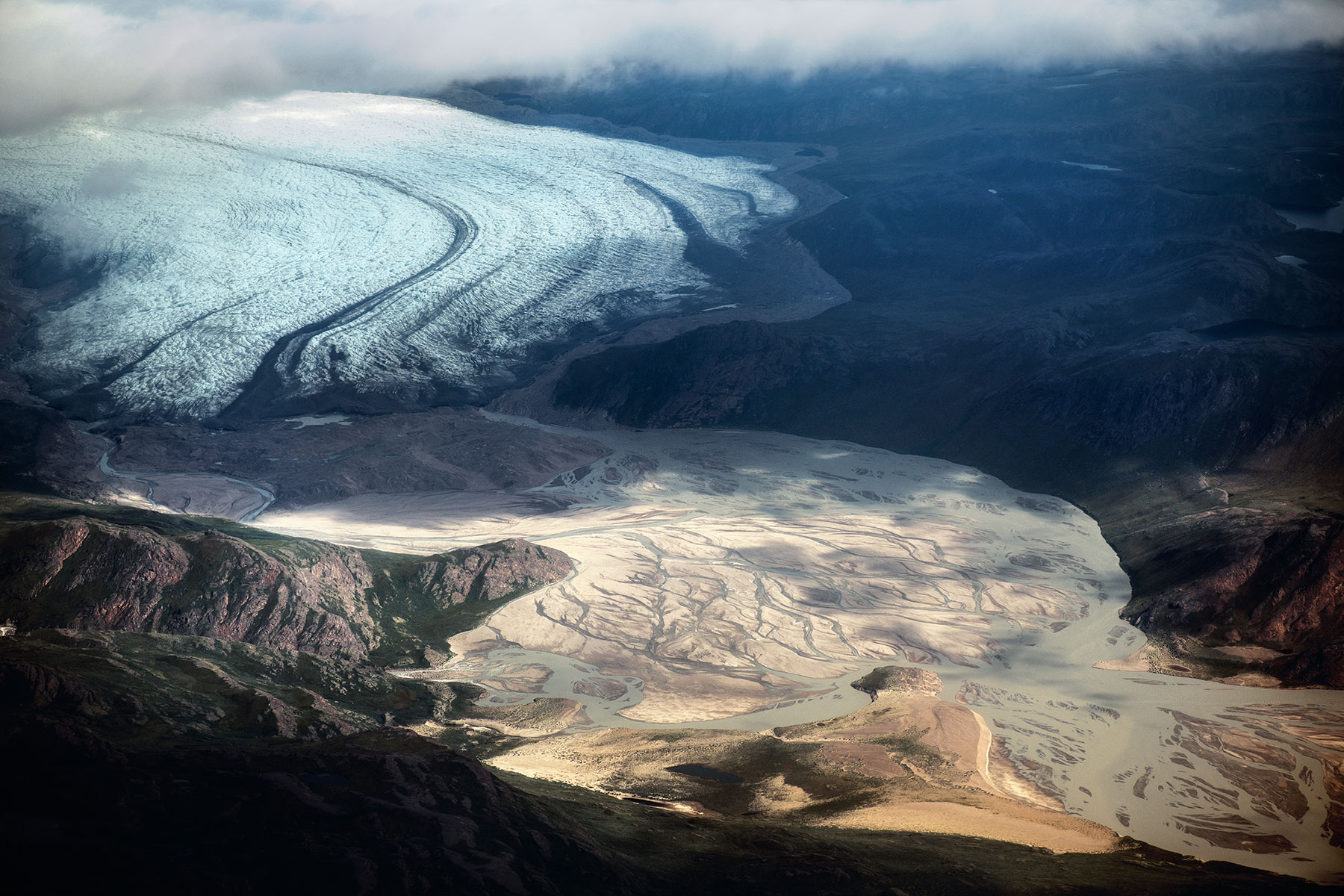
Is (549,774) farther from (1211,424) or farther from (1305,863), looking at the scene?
(1211,424)

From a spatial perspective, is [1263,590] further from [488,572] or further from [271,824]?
[271,824]

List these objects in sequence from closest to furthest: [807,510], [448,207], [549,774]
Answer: [549,774], [807,510], [448,207]

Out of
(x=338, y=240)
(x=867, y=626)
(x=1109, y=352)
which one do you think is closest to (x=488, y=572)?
(x=867, y=626)

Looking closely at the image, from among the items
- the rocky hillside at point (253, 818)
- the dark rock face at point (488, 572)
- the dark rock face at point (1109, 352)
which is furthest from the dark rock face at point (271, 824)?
the dark rock face at point (1109, 352)

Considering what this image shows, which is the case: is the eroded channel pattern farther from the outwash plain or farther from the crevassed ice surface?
the crevassed ice surface

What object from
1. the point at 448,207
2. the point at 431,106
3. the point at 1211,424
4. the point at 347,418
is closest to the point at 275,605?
the point at 347,418

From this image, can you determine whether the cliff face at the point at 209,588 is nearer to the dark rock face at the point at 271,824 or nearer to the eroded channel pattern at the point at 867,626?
the eroded channel pattern at the point at 867,626

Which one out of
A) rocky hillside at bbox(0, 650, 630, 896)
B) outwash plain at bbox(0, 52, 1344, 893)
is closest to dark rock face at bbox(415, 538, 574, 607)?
outwash plain at bbox(0, 52, 1344, 893)
